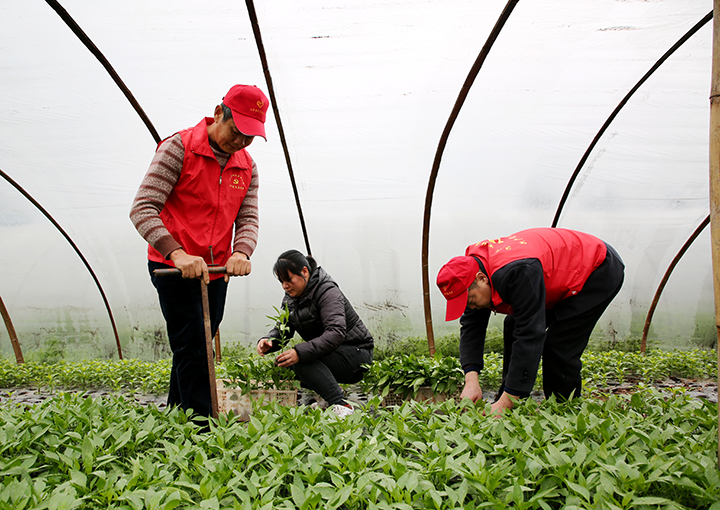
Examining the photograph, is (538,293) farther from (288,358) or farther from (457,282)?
(288,358)

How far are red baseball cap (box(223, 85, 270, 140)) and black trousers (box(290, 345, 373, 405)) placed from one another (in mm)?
1661

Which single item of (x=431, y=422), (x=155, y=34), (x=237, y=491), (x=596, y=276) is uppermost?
(x=155, y=34)

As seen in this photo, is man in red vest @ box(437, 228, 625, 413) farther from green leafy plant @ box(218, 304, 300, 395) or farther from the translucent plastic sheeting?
the translucent plastic sheeting

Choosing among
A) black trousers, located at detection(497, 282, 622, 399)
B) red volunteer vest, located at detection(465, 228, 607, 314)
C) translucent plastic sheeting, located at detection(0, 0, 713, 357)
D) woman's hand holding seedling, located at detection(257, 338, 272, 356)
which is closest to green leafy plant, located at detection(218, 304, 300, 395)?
woman's hand holding seedling, located at detection(257, 338, 272, 356)

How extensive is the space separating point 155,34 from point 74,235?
9.46ft

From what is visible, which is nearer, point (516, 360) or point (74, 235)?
point (516, 360)

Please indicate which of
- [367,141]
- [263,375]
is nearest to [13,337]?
[263,375]

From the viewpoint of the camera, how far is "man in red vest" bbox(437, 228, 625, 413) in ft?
7.07

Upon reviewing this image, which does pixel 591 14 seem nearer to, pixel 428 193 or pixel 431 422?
pixel 428 193

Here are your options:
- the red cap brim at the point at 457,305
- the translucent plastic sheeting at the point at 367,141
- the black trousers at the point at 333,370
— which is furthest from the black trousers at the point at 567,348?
the translucent plastic sheeting at the point at 367,141

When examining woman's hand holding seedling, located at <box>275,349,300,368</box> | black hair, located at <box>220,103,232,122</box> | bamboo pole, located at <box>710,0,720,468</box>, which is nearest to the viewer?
bamboo pole, located at <box>710,0,720,468</box>

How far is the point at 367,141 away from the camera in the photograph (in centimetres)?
432

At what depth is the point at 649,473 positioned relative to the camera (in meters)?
1.42

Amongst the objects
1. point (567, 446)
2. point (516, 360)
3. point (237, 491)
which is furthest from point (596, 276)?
point (237, 491)
